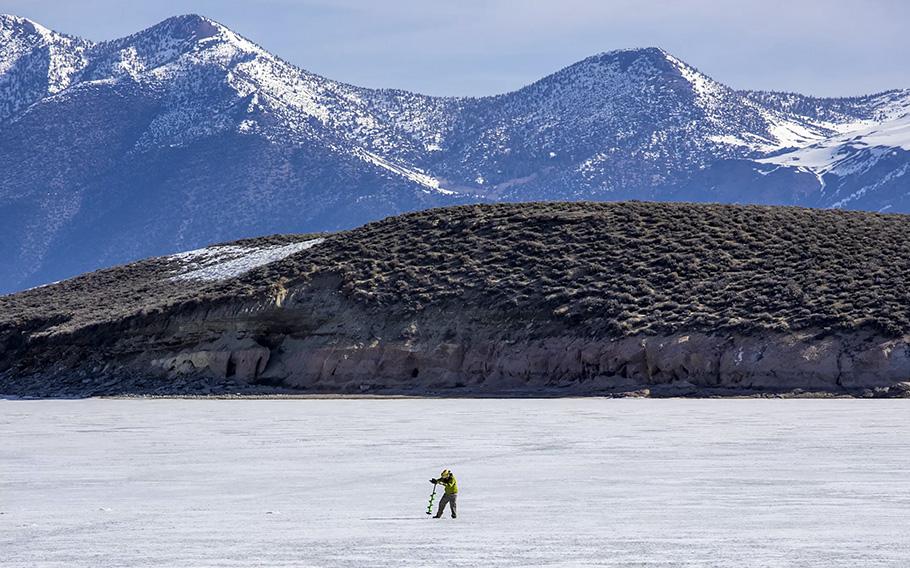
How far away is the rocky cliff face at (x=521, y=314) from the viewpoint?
49.7 metres

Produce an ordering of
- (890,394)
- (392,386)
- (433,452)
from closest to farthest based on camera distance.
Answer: (433,452), (890,394), (392,386)

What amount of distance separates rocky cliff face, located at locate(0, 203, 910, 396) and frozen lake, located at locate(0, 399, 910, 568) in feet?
41.5

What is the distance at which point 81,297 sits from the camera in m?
71.3

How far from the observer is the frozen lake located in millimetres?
Result: 16328

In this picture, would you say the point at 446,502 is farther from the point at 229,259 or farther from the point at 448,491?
the point at 229,259

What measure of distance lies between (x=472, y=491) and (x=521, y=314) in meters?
34.7

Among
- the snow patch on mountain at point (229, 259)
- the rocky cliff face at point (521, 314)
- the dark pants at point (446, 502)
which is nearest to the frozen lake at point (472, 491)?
the dark pants at point (446, 502)

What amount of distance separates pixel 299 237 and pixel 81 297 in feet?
36.1

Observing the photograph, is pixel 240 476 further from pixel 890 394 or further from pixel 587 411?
pixel 890 394

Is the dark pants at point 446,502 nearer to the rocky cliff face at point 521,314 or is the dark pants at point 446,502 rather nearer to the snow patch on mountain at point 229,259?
the rocky cliff face at point 521,314

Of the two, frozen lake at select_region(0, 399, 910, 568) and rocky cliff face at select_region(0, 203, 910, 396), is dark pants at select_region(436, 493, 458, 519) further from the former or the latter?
rocky cliff face at select_region(0, 203, 910, 396)

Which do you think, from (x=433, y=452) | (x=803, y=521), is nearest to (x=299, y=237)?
(x=433, y=452)

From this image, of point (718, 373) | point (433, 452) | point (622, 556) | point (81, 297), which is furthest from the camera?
point (81, 297)

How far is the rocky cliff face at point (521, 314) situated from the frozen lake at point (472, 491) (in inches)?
498
